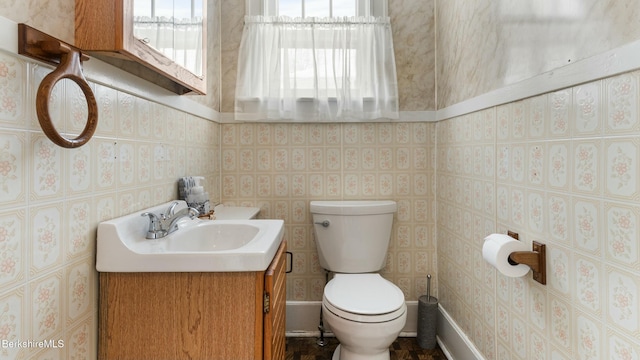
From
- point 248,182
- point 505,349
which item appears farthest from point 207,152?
point 505,349

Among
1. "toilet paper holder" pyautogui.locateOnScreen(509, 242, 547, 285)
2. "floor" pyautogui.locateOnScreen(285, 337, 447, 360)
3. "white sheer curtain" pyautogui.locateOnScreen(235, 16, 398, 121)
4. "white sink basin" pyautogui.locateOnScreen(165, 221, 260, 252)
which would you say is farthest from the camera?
"white sheer curtain" pyautogui.locateOnScreen(235, 16, 398, 121)

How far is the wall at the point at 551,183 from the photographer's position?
30.6 inches

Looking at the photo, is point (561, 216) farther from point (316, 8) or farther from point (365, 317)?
point (316, 8)

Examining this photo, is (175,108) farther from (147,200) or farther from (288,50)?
(288,50)

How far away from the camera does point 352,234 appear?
72.2 inches

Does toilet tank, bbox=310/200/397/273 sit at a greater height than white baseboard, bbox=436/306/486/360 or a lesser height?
greater

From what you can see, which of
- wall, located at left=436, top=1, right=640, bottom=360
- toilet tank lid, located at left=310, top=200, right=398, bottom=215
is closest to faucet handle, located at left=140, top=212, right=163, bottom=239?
toilet tank lid, located at left=310, top=200, right=398, bottom=215

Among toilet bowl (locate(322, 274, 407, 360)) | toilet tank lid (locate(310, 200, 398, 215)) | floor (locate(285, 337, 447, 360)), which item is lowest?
floor (locate(285, 337, 447, 360))

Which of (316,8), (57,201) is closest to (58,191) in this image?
(57,201)

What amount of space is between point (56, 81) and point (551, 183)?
4.37 feet

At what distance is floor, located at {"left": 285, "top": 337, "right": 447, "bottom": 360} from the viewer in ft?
5.86

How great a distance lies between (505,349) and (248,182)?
1.53m

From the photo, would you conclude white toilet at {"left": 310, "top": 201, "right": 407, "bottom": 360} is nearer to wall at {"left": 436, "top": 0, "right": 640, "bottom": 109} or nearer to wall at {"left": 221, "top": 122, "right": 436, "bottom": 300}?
wall at {"left": 221, "top": 122, "right": 436, "bottom": 300}

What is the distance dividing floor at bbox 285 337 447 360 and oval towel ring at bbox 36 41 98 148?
1521mm
